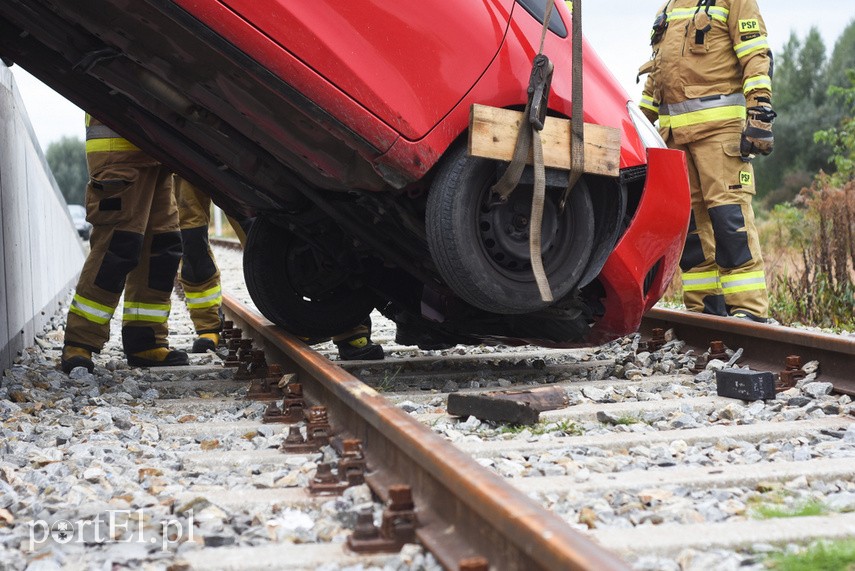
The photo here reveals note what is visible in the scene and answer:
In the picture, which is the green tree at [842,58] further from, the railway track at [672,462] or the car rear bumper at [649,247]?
the railway track at [672,462]

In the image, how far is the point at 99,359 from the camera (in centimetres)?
557

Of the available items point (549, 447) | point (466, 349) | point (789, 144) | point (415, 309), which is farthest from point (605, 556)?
point (789, 144)

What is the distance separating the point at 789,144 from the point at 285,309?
5812 centimetres

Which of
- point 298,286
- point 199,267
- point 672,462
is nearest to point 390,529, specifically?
point 672,462

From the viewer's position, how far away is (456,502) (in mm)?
2010

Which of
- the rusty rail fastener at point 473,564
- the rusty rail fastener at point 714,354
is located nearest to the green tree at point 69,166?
the rusty rail fastener at point 714,354

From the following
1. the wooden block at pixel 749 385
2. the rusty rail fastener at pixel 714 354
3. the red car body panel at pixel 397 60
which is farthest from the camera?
the rusty rail fastener at pixel 714 354

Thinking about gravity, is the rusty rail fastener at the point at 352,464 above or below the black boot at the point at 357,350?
below

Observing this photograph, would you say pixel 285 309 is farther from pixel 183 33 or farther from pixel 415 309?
pixel 183 33

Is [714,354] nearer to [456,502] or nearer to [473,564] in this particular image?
[456,502]

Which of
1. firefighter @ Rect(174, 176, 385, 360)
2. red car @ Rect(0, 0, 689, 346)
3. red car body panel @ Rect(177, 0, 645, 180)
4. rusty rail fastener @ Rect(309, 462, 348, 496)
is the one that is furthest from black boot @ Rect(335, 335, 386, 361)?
rusty rail fastener @ Rect(309, 462, 348, 496)

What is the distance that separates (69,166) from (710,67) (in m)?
85.4

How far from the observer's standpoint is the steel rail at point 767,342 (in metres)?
3.89

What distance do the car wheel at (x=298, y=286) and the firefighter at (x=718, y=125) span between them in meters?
2.50
